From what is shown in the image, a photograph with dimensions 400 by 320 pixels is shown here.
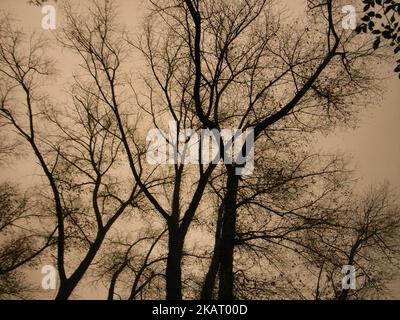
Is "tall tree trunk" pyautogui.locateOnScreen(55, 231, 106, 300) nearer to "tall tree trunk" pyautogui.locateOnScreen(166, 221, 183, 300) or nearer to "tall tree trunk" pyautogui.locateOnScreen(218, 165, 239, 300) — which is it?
"tall tree trunk" pyautogui.locateOnScreen(166, 221, 183, 300)

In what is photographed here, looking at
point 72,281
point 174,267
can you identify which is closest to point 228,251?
point 174,267

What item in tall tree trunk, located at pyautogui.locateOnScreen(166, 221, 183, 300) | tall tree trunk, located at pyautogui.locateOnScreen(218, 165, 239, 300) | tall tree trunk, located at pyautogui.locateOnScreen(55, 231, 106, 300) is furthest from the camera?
tall tree trunk, located at pyautogui.locateOnScreen(55, 231, 106, 300)

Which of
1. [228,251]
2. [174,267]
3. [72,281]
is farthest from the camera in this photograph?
[72,281]

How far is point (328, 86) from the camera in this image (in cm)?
1171

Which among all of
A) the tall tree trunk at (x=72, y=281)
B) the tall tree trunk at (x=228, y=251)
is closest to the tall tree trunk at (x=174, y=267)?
the tall tree trunk at (x=228, y=251)

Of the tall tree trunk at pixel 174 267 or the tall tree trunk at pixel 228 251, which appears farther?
the tall tree trunk at pixel 174 267

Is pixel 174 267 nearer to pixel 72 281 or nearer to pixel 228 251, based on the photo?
pixel 228 251

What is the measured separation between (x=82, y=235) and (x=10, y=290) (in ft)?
19.5

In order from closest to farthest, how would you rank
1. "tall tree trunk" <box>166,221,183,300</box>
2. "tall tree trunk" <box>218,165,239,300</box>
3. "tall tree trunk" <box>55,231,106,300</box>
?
"tall tree trunk" <box>218,165,239,300</box> < "tall tree trunk" <box>166,221,183,300</box> < "tall tree trunk" <box>55,231,106,300</box>

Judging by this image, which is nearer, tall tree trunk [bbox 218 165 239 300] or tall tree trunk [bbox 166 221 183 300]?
tall tree trunk [bbox 218 165 239 300]

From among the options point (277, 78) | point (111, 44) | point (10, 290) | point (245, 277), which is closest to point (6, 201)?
point (10, 290)

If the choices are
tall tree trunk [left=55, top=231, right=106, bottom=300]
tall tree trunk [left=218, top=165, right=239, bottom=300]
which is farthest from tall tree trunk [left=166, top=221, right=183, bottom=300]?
tall tree trunk [left=55, top=231, right=106, bottom=300]

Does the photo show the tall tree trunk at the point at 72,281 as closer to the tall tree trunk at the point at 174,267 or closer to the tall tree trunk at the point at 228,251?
the tall tree trunk at the point at 174,267

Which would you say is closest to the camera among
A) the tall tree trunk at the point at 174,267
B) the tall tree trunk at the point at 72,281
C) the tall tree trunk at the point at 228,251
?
the tall tree trunk at the point at 228,251
